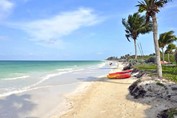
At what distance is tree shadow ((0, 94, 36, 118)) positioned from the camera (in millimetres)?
11148

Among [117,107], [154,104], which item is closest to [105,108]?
[117,107]

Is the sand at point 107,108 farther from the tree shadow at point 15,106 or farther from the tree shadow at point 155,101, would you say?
the tree shadow at point 15,106

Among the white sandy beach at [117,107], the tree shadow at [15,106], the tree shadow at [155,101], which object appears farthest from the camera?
the tree shadow at [15,106]

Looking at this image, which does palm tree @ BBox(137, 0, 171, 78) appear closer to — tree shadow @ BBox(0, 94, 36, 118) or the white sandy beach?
the white sandy beach

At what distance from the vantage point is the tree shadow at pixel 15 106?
1115 centimetres

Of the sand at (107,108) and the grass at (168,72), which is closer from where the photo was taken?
the sand at (107,108)

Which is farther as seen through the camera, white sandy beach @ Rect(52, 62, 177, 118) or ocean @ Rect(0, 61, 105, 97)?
ocean @ Rect(0, 61, 105, 97)

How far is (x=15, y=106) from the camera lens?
1280 centimetres

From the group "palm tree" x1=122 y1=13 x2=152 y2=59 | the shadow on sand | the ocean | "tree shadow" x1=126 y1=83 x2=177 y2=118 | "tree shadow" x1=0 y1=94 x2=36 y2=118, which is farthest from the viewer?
"palm tree" x1=122 y1=13 x2=152 y2=59

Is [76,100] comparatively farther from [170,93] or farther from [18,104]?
[170,93]

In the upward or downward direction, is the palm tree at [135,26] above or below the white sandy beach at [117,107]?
above

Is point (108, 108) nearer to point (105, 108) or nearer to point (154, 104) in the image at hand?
point (105, 108)

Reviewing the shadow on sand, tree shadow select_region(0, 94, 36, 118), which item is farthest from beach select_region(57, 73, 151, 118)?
tree shadow select_region(0, 94, 36, 118)

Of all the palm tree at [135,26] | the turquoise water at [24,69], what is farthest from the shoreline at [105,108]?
the palm tree at [135,26]
